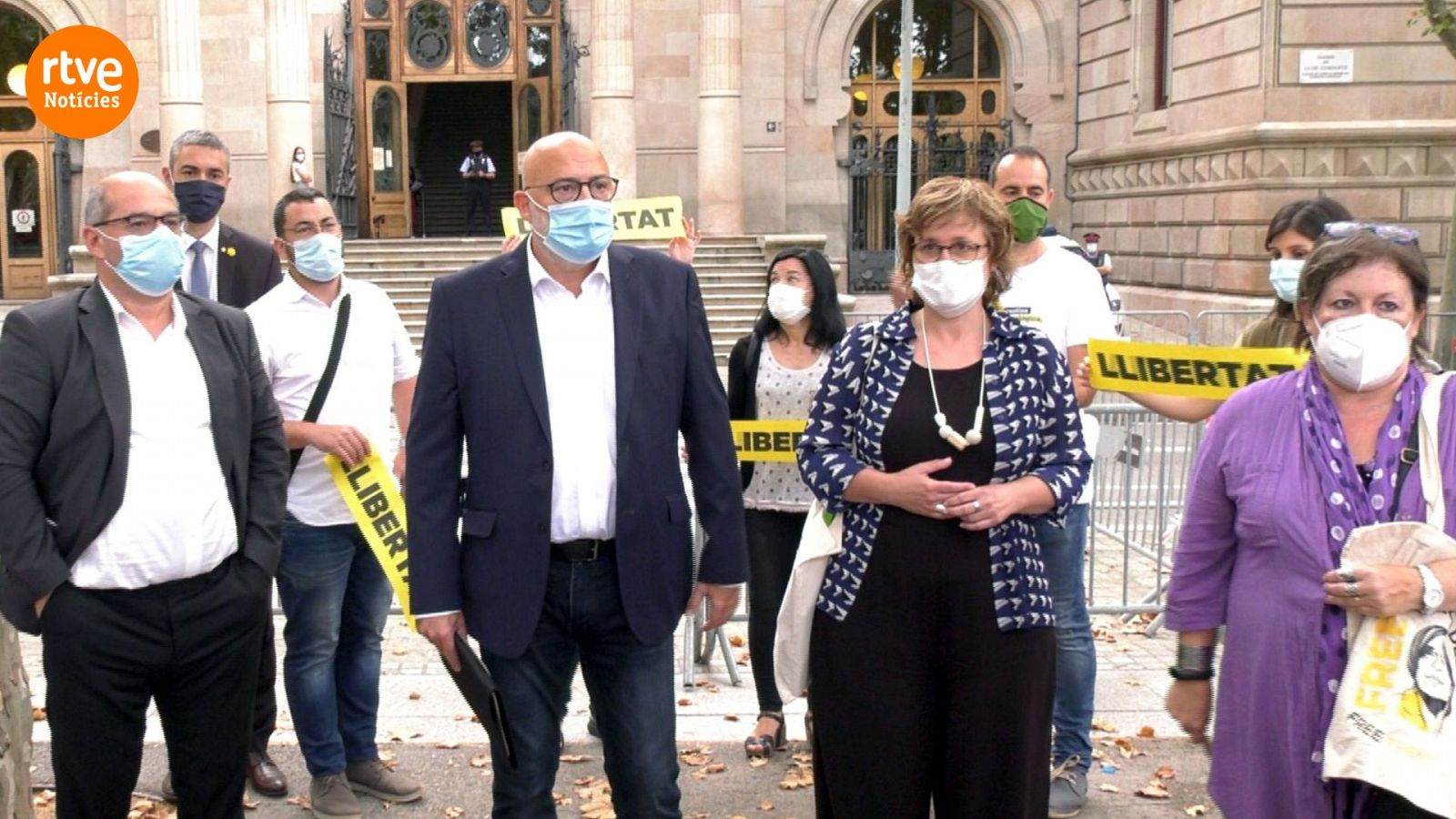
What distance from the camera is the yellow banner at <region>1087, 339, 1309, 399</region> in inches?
186

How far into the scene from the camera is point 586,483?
3988mm

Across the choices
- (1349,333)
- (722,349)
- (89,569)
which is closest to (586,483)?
(89,569)

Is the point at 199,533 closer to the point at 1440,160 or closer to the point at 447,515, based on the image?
the point at 447,515

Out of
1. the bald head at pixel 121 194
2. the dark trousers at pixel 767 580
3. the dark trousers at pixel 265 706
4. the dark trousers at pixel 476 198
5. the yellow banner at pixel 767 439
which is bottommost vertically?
the dark trousers at pixel 265 706

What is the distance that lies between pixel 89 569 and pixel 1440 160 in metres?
19.5

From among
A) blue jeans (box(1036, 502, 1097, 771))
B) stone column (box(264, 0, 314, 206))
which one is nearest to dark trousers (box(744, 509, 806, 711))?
blue jeans (box(1036, 502, 1097, 771))

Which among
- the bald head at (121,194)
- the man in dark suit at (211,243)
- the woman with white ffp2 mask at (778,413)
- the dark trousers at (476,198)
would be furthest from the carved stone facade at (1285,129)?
the bald head at (121,194)

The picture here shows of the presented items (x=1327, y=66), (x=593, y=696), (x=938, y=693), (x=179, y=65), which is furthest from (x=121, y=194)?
(x=179, y=65)

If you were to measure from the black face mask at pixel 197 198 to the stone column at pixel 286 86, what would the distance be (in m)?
18.3

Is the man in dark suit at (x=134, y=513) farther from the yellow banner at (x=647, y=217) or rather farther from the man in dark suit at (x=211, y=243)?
the yellow banner at (x=647, y=217)

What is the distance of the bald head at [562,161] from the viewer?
405cm

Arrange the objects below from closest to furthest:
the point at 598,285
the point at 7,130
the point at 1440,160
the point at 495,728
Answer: the point at 495,728, the point at 598,285, the point at 1440,160, the point at 7,130

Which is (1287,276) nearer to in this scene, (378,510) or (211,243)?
(378,510)

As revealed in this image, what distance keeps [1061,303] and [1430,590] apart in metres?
2.18
